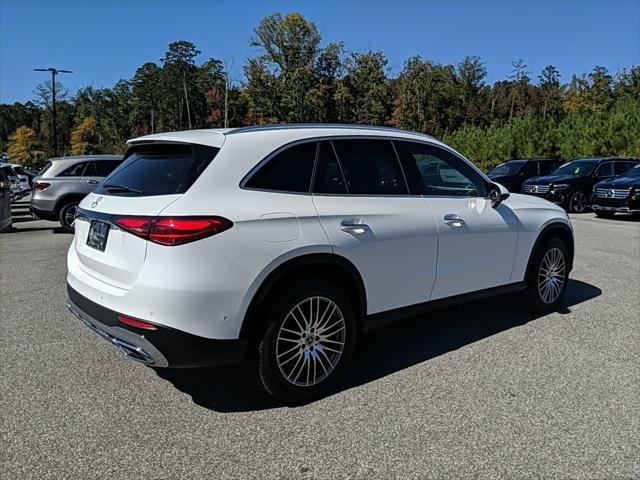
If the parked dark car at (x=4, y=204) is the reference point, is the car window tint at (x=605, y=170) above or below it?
above

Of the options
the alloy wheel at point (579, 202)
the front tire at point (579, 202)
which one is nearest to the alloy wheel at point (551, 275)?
the front tire at point (579, 202)

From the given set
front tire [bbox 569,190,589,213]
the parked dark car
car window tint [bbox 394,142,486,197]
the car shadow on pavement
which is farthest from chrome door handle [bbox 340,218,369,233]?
front tire [bbox 569,190,589,213]

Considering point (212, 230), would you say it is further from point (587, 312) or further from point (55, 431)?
point (587, 312)

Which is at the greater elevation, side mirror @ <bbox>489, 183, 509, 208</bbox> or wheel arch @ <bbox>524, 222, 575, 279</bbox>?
side mirror @ <bbox>489, 183, 509, 208</bbox>

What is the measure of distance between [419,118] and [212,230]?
65605 mm

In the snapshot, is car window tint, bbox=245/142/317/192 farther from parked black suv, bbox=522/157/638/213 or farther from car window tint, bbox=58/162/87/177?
parked black suv, bbox=522/157/638/213

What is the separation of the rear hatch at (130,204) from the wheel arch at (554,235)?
340 centimetres

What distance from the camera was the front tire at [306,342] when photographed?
133 inches

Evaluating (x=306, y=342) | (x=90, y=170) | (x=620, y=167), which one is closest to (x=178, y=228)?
(x=306, y=342)

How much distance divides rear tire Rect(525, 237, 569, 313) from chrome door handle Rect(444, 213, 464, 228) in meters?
1.29

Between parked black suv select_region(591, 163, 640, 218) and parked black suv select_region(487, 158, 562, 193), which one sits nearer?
parked black suv select_region(591, 163, 640, 218)

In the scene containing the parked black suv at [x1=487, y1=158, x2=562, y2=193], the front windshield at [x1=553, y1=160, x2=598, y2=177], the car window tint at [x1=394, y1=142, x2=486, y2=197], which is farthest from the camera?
the parked black suv at [x1=487, y1=158, x2=562, y2=193]

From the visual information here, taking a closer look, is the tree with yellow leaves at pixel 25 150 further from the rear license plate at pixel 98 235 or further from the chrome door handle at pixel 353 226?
the chrome door handle at pixel 353 226

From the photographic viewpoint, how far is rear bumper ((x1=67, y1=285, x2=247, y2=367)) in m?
3.08
